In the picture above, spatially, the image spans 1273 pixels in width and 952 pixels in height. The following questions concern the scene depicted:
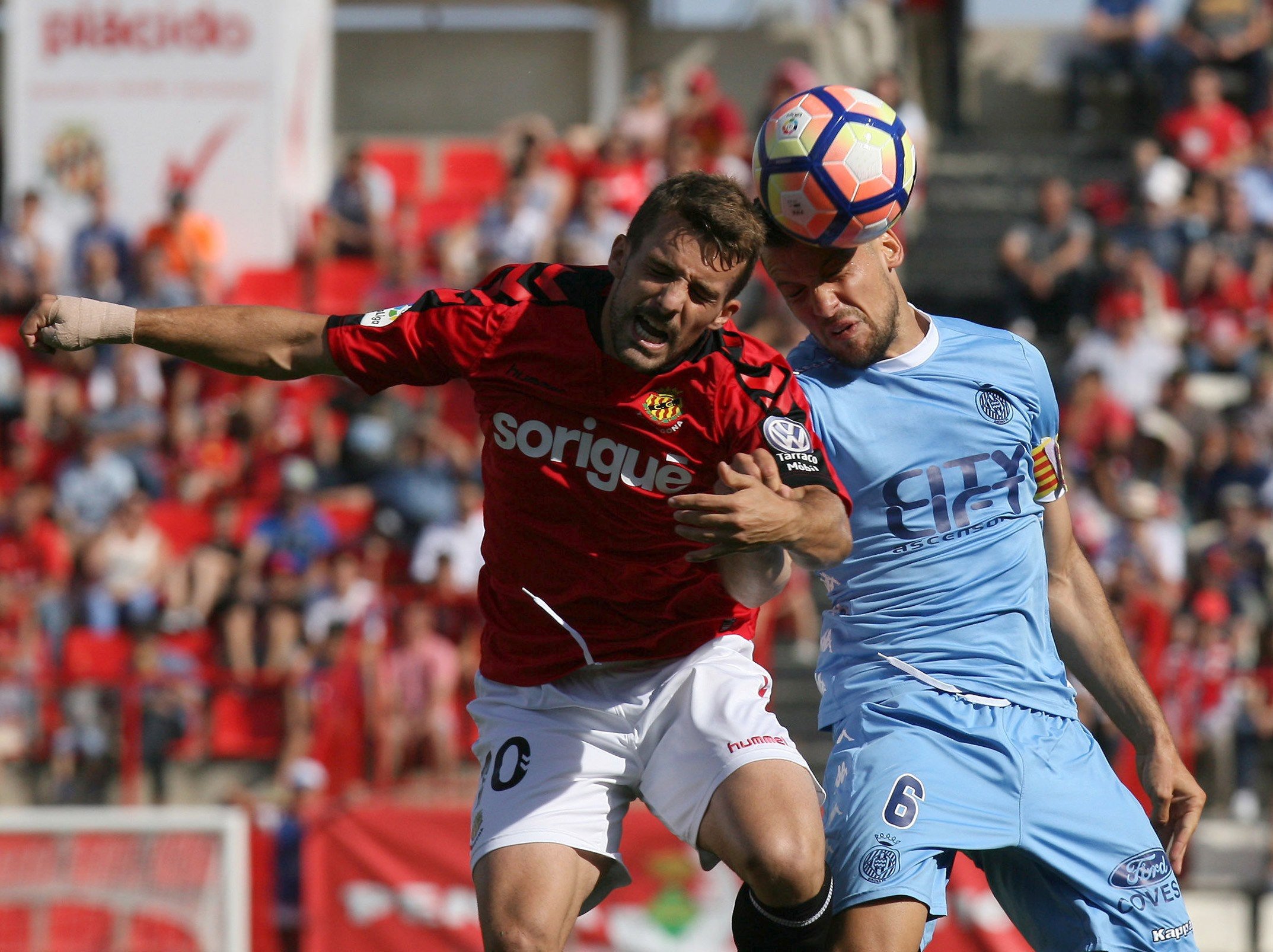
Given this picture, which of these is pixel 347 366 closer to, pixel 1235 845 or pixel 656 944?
pixel 656 944

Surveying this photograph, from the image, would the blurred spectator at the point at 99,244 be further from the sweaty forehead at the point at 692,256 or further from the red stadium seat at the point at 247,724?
the sweaty forehead at the point at 692,256

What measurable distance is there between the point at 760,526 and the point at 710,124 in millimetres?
12516

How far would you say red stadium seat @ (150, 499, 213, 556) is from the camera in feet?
43.0

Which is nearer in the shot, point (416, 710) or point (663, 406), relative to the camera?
point (663, 406)

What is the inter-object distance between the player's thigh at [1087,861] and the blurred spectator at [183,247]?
11.3 metres

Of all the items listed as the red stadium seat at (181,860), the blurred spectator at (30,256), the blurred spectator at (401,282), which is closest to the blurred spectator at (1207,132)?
the blurred spectator at (401,282)

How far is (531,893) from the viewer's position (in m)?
4.66

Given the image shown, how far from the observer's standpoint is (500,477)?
4.95 m

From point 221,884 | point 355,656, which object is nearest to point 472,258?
point 355,656

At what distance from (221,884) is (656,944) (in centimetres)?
240

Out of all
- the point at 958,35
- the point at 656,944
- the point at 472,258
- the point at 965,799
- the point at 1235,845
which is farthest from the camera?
the point at 958,35

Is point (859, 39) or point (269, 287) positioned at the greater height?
point (859, 39)

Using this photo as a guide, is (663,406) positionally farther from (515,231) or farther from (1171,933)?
(515,231)

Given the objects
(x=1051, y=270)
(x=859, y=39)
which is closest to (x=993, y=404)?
(x=1051, y=270)
